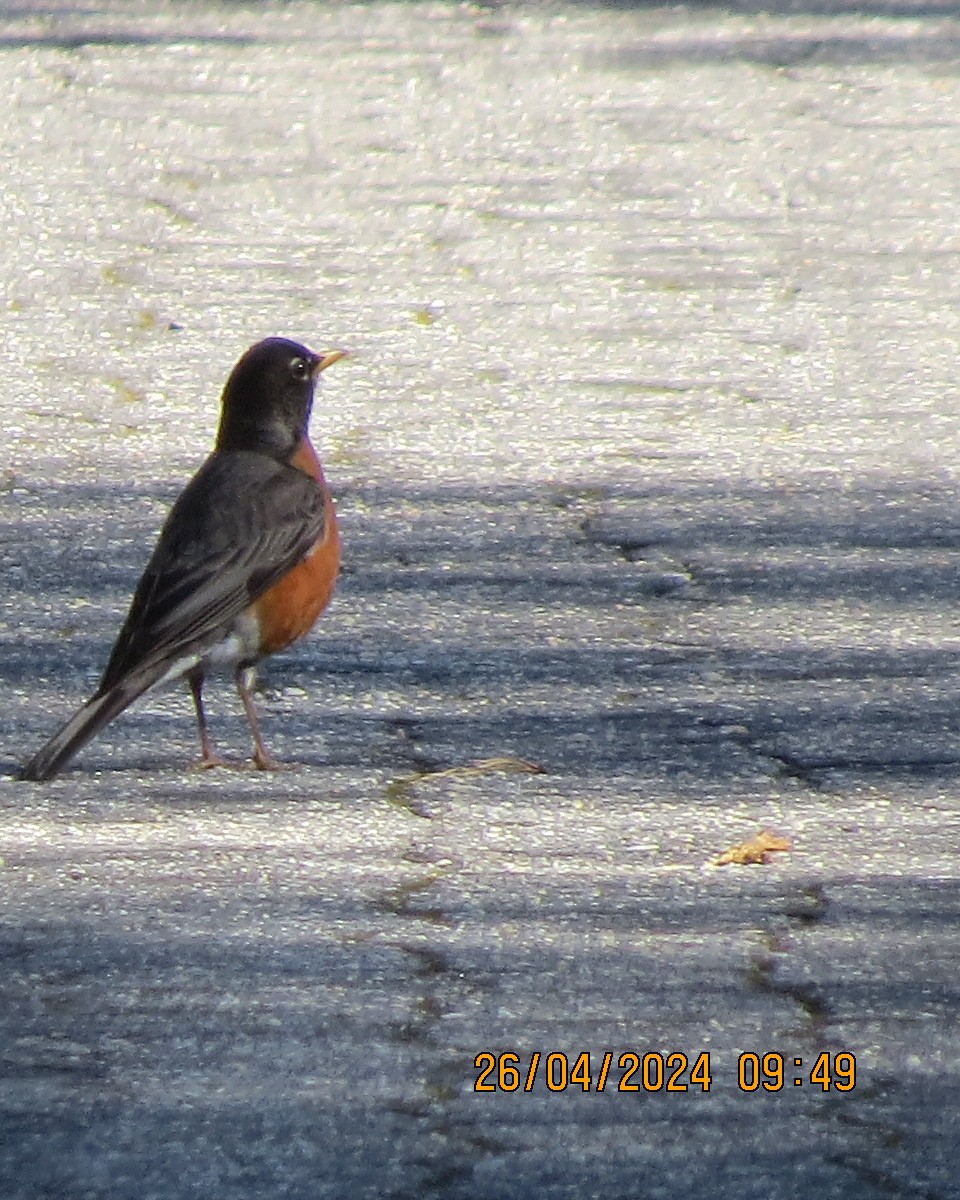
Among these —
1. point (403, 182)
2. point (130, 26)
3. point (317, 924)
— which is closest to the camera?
point (317, 924)

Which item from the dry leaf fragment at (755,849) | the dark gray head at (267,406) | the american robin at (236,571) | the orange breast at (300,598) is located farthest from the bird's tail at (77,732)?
the dry leaf fragment at (755,849)

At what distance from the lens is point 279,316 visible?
7.89 meters

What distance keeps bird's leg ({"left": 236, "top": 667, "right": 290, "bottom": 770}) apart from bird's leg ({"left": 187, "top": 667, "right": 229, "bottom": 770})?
7cm

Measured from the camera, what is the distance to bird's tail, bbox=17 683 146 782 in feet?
13.8

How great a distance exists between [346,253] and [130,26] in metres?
5.15

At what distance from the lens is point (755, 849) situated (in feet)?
13.1

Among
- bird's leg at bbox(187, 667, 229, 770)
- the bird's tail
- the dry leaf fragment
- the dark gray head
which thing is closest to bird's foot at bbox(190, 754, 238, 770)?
bird's leg at bbox(187, 667, 229, 770)

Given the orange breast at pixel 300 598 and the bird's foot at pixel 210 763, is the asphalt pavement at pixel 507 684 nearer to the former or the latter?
the bird's foot at pixel 210 763

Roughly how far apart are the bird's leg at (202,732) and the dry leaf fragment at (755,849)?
1.02m

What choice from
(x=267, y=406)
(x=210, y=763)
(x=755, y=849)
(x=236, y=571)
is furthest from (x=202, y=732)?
(x=755, y=849)

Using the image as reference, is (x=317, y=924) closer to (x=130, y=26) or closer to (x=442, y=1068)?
(x=442, y=1068)

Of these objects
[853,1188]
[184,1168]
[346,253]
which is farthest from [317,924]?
[346,253]

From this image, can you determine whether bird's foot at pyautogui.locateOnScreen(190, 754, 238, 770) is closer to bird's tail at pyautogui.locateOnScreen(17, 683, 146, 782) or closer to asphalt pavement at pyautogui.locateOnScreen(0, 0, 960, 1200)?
asphalt pavement at pyautogui.locateOnScreen(0, 0, 960, 1200)

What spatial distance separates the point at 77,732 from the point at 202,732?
36 cm
